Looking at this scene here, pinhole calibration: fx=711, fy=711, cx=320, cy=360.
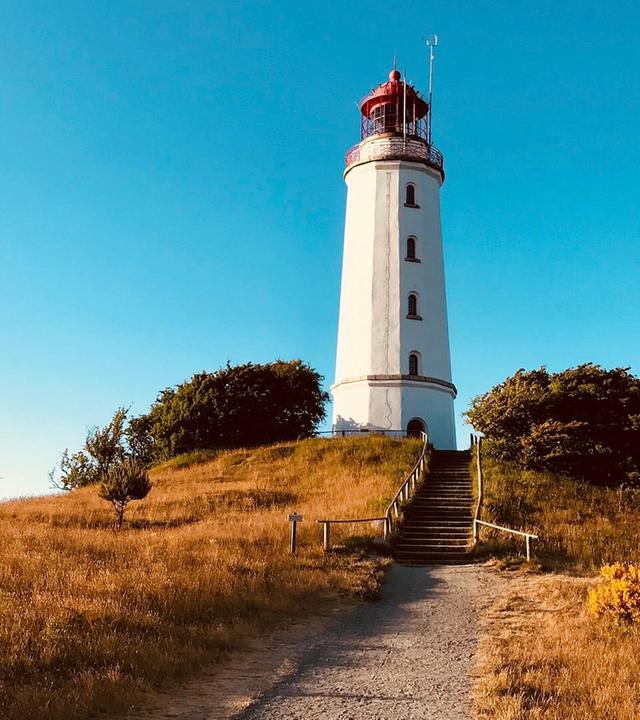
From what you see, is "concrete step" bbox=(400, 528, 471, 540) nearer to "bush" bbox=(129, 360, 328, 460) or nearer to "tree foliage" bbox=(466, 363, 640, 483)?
"tree foliage" bbox=(466, 363, 640, 483)

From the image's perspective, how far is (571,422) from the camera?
2862cm

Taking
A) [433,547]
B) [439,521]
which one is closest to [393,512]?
[439,521]

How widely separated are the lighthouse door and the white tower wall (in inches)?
9.1

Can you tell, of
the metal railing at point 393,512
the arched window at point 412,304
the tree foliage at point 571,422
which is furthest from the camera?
the arched window at point 412,304

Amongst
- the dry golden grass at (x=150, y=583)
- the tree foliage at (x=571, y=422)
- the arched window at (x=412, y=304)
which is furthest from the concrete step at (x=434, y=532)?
the arched window at (x=412, y=304)

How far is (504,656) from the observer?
31.6 ft

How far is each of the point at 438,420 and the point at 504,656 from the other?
2506cm

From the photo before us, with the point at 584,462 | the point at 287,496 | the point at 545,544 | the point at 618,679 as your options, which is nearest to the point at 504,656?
the point at 618,679

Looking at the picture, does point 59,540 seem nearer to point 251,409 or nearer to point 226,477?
point 226,477

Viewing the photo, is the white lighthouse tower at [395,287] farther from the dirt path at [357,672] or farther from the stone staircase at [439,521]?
the dirt path at [357,672]

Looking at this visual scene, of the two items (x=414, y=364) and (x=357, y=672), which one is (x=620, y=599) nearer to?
(x=357, y=672)

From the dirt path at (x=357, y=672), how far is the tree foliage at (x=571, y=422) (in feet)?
53.2

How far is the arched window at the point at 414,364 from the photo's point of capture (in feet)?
113

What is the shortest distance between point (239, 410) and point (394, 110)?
1818 centimetres
